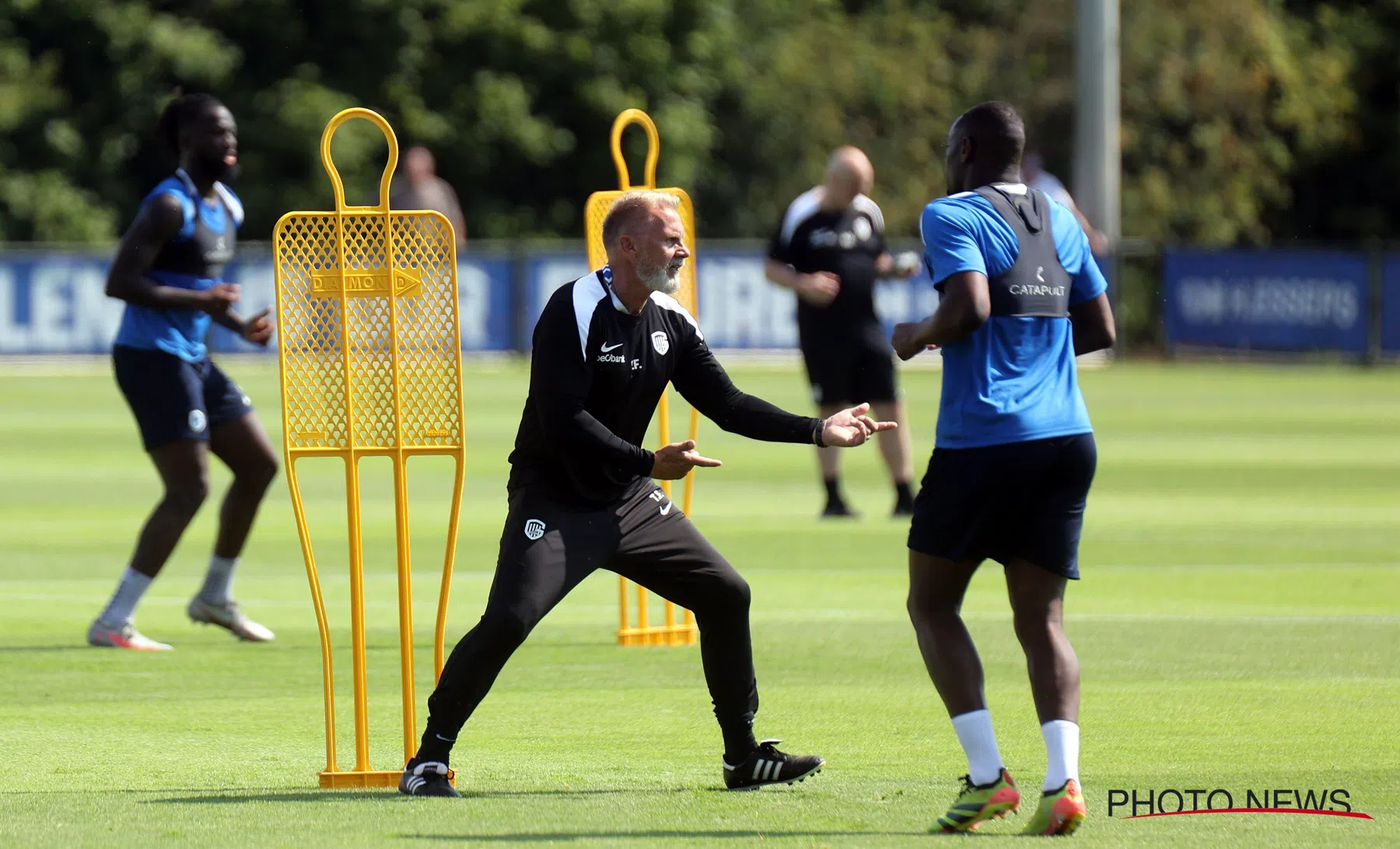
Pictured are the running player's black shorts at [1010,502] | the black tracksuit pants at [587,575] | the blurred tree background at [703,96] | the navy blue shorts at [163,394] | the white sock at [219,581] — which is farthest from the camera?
the blurred tree background at [703,96]

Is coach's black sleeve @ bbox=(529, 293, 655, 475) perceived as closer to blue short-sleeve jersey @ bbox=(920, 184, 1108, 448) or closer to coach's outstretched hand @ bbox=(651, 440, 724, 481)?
coach's outstretched hand @ bbox=(651, 440, 724, 481)

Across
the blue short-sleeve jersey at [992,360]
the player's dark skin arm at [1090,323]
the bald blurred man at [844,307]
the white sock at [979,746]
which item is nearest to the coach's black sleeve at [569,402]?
the blue short-sleeve jersey at [992,360]

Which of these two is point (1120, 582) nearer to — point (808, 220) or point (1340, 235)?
point (808, 220)

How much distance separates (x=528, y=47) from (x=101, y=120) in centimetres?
784

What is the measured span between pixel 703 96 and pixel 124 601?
3545 centimetres

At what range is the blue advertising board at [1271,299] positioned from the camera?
3278 cm

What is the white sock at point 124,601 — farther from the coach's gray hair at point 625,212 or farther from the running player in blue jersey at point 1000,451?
the running player in blue jersey at point 1000,451

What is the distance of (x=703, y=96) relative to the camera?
1741 inches

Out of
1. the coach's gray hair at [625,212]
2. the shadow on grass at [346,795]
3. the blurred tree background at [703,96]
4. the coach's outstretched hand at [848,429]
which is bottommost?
the shadow on grass at [346,795]

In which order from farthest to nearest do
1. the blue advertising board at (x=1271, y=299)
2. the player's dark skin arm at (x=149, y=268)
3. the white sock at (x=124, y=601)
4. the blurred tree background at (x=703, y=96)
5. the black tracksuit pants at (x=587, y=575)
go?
the blurred tree background at (x=703, y=96) < the blue advertising board at (x=1271, y=299) < the white sock at (x=124, y=601) < the player's dark skin arm at (x=149, y=268) < the black tracksuit pants at (x=587, y=575)

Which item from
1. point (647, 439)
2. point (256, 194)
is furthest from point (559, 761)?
point (256, 194)

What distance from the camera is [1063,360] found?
20.3 feet

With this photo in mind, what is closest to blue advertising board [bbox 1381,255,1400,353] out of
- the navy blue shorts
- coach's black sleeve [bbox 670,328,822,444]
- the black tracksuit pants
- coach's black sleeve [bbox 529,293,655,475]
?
the navy blue shorts

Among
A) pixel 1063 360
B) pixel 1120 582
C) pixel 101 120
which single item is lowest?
pixel 1120 582
